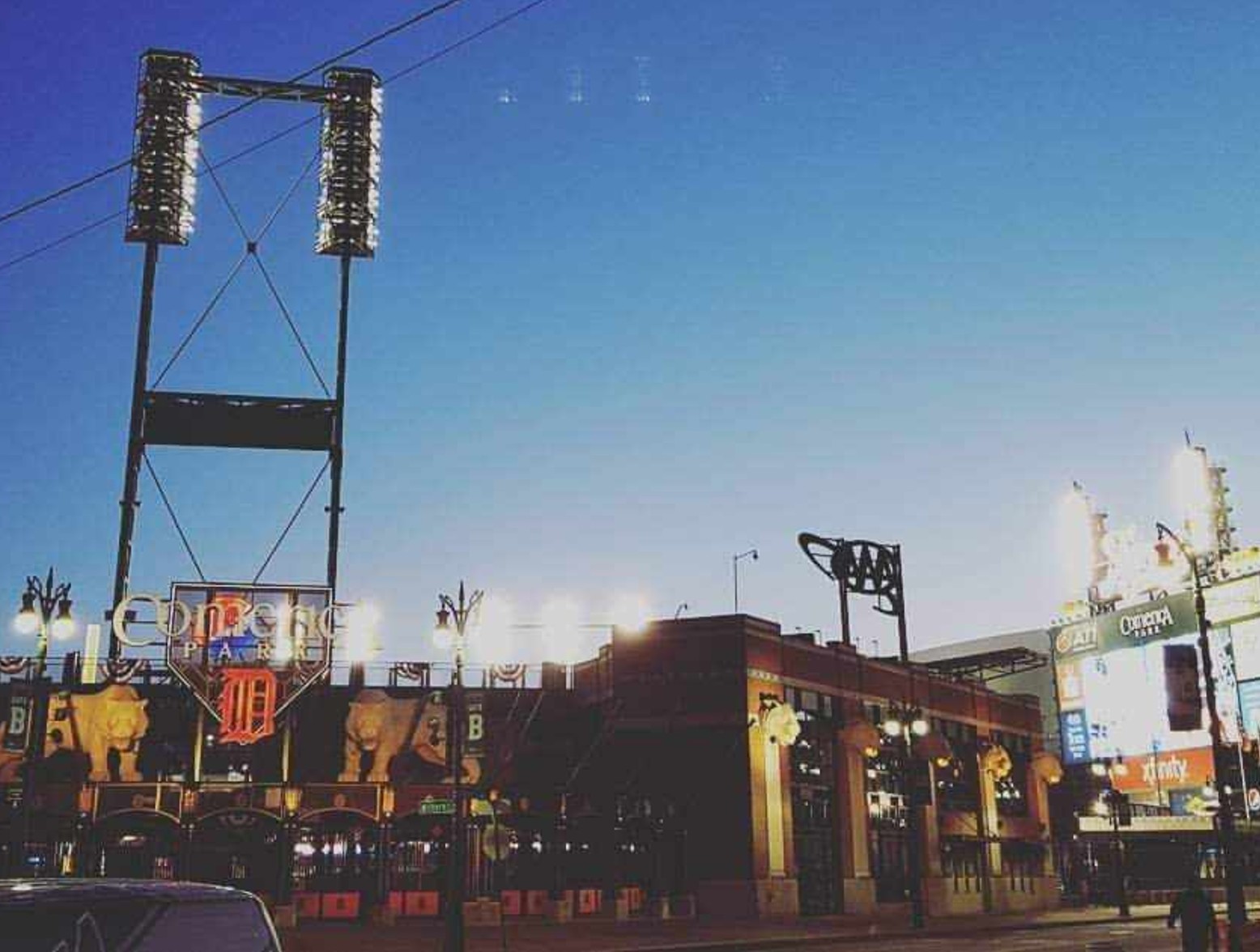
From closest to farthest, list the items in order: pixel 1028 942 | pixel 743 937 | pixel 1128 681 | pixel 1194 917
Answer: pixel 1194 917 → pixel 1028 942 → pixel 743 937 → pixel 1128 681

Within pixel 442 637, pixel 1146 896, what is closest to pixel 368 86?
pixel 442 637

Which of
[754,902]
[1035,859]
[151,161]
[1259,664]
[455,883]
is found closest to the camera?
[455,883]

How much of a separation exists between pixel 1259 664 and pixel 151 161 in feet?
233

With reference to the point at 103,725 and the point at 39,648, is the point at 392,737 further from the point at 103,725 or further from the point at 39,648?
the point at 39,648

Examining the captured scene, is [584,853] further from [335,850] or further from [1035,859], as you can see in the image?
[1035,859]

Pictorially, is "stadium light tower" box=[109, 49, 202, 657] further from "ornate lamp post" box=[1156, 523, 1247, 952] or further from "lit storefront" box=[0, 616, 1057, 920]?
"ornate lamp post" box=[1156, 523, 1247, 952]

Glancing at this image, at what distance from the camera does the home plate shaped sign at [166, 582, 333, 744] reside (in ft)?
135

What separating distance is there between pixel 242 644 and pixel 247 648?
0.62 feet

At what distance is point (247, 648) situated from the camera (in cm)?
4181

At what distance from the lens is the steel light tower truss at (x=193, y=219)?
47250 mm

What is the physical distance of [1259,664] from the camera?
266ft

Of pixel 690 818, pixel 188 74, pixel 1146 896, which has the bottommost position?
pixel 1146 896

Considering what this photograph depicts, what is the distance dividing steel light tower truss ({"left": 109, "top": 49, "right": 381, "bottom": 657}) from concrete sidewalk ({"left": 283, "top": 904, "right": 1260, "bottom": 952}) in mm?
12935

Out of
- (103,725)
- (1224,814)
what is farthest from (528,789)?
(1224,814)
